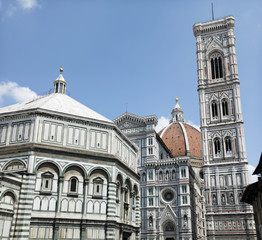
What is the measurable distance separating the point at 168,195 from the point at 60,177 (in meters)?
31.7

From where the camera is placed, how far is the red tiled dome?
90.3 metres

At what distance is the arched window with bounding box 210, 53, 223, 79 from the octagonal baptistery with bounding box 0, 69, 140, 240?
3690 cm

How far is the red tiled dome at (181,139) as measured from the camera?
90.3 meters

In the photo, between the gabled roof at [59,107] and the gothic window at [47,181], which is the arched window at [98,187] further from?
the gabled roof at [59,107]

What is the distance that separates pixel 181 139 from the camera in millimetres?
92938

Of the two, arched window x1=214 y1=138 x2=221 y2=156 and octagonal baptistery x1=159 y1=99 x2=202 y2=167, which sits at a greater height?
octagonal baptistery x1=159 y1=99 x2=202 y2=167

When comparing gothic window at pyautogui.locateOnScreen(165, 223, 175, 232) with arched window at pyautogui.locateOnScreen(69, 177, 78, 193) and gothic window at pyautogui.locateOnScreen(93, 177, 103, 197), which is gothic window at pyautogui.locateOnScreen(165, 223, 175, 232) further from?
arched window at pyautogui.locateOnScreen(69, 177, 78, 193)

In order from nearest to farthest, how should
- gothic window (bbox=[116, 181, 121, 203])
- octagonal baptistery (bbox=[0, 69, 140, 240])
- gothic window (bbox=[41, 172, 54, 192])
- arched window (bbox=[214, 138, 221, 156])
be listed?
octagonal baptistery (bbox=[0, 69, 140, 240]) < gothic window (bbox=[41, 172, 54, 192]) < gothic window (bbox=[116, 181, 121, 203]) < arched window (bbox=[214, 138, 221, 156])

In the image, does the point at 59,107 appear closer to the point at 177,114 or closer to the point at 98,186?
the point at 98,186

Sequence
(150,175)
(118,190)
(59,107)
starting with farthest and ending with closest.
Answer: (150,175) < (59,107) < (118,190)

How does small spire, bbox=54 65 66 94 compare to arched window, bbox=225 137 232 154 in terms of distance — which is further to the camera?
arched window, bbox=225 137 232 154

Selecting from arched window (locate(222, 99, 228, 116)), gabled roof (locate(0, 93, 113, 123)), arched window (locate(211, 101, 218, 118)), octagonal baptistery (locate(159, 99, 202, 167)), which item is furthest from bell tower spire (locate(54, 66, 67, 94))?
octagonal baptistery (locate(159, 99, 202, 167))

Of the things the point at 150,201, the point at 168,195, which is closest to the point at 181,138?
the point at 168,195

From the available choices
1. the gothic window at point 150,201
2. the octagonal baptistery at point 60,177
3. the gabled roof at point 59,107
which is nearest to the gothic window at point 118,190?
the octagonal baptistery at point 60,177
